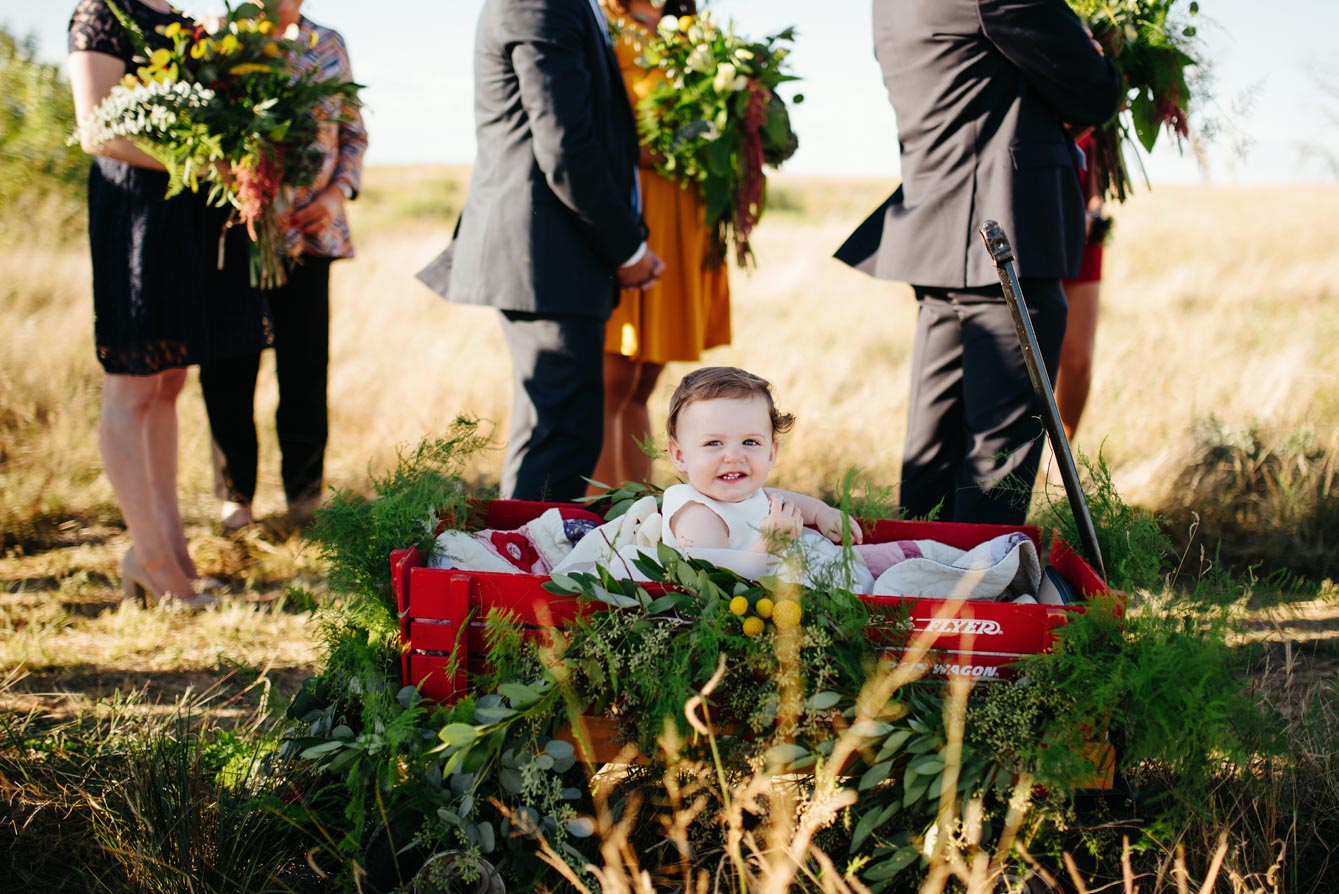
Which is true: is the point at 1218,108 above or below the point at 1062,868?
above

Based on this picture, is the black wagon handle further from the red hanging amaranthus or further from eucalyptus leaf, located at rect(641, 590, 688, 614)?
the red hanging amaranthus

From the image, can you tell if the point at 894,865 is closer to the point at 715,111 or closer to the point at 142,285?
the point at 715,111

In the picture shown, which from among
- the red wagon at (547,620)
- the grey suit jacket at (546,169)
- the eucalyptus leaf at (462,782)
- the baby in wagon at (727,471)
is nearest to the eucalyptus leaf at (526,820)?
the eucalyptus leaf at (462,782)

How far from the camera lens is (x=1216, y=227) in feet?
59.5

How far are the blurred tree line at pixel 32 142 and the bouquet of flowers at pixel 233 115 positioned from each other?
5.31 metres

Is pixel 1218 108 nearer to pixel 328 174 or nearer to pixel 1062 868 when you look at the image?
pixel 1062 868

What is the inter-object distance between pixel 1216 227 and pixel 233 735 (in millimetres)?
18964

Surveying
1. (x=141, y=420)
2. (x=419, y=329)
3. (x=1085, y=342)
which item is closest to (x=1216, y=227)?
(x=419, y=329)

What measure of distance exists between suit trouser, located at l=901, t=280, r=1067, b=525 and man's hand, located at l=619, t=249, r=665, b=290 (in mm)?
939

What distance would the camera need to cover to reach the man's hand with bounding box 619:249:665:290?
3840 millimetres

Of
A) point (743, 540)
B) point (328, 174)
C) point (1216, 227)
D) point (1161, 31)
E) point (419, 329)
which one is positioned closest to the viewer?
point (743, 540)

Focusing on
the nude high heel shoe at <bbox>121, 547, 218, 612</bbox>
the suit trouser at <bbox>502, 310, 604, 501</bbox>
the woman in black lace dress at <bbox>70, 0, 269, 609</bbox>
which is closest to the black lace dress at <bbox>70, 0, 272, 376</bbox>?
the woman in black lace dress at <bbox>70, 0, 269, 609</bbox>

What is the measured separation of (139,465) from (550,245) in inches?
68.3

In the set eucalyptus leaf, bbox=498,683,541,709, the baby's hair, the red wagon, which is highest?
the baby's hair
